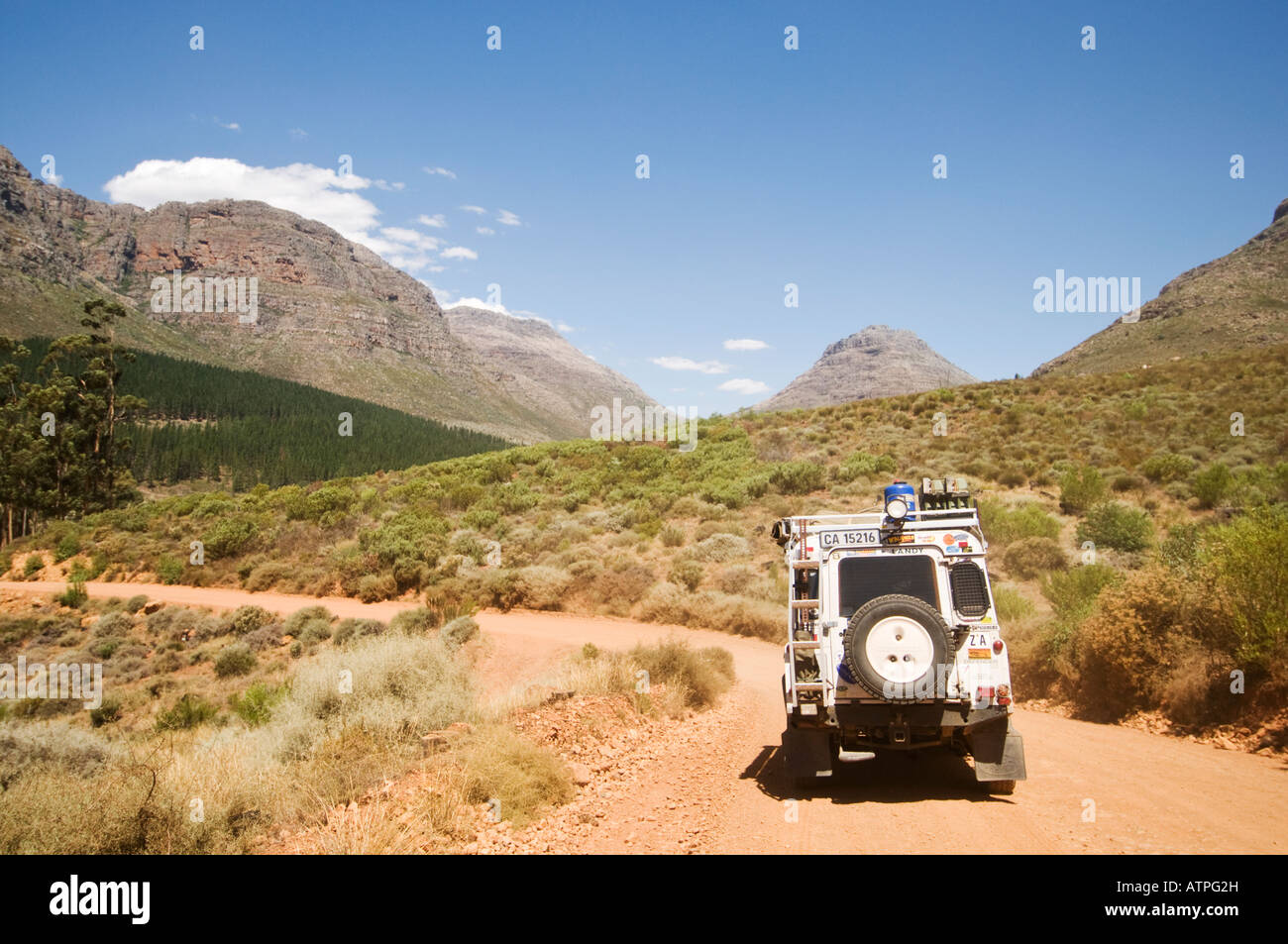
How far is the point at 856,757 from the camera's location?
806cm

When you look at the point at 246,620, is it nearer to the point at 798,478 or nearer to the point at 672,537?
the point at 672,537

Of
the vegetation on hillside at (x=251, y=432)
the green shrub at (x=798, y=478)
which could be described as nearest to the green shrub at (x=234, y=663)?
the green shrub at (x=798, y=478)

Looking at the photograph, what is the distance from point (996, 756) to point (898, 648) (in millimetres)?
1455

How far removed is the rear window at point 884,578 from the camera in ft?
22.4

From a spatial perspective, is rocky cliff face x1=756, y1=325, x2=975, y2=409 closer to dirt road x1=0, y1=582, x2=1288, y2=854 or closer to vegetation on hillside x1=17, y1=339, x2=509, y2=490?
vegetation on hillside x1=17, y1=339, x2=509, y2=490

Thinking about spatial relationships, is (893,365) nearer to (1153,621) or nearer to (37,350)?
(37,350)

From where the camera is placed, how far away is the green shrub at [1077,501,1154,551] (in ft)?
55.1

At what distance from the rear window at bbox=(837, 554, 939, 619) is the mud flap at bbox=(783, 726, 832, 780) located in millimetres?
1213

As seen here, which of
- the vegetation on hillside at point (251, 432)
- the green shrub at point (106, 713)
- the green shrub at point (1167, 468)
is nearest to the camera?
the green shrub at point (106, 713)

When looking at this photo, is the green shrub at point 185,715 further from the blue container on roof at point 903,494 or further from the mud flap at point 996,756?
the mud flap at point 996,756

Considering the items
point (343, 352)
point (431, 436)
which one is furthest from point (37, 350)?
point (343, 352)

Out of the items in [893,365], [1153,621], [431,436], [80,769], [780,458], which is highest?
[893,365]

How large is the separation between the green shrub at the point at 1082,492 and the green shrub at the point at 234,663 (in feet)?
75.9

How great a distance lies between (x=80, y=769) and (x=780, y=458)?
2838 cm
